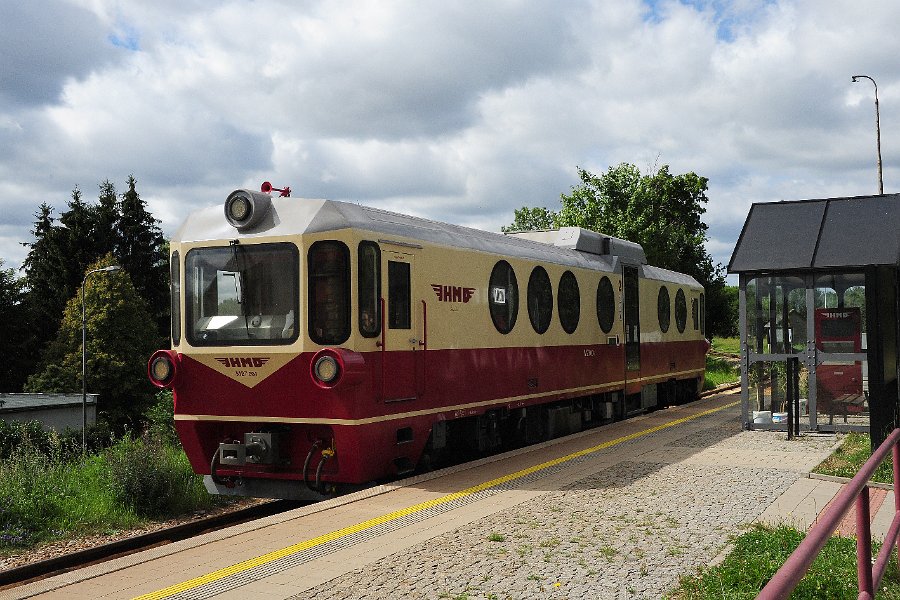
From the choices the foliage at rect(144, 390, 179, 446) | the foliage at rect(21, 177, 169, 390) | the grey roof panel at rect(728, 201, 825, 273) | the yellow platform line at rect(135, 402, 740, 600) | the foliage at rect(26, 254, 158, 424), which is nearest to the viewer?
the yellow platform line at rect(135, 402, 740, 600)

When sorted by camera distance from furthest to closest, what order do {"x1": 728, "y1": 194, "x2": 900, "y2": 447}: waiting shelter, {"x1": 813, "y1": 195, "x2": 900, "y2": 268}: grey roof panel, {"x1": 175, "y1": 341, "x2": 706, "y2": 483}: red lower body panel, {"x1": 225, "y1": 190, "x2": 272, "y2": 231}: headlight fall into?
{"x1": 728, "y1": 194, "x2": 900, "y2": 447}: waiting shelter
{"x1": 813, "y1": 195, "x2": 900, "y2": 268}: grey roof panel
{"x1": 225, "y1": 190, "x2": 272, "y2": 231}: headlight
{"x1": 175, "y1": 341, "x2": 706, "y2": 483}: red lower body panel

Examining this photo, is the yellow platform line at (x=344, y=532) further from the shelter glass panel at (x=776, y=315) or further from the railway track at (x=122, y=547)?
the shelter glass panel at (x=776, y=315)

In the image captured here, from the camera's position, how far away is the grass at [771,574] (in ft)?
18.4

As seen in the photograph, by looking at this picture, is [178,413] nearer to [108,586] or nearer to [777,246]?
[108,586]

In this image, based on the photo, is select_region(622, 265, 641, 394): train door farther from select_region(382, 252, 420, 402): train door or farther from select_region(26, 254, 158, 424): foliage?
select_region(26, 254, 158, 424): foliage

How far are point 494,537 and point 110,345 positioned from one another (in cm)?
5193

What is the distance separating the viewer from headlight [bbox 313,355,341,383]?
30.0 feet

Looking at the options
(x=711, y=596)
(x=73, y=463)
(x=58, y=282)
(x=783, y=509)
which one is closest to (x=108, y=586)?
(x=711, y=596)

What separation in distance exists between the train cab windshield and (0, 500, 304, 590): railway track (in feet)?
6.30

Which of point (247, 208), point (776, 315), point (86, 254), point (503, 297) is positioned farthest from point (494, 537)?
point (86, 254)

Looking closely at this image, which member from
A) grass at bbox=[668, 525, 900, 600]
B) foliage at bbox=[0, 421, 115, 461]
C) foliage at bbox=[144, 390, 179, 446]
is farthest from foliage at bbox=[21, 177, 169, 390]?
grass at bbox=[668, 525, 900, 600]

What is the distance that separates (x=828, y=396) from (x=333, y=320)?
8.23 m

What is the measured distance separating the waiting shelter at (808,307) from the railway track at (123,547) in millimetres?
7591

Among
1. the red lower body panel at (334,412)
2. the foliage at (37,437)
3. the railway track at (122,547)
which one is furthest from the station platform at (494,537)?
the foliage at (37,437)
